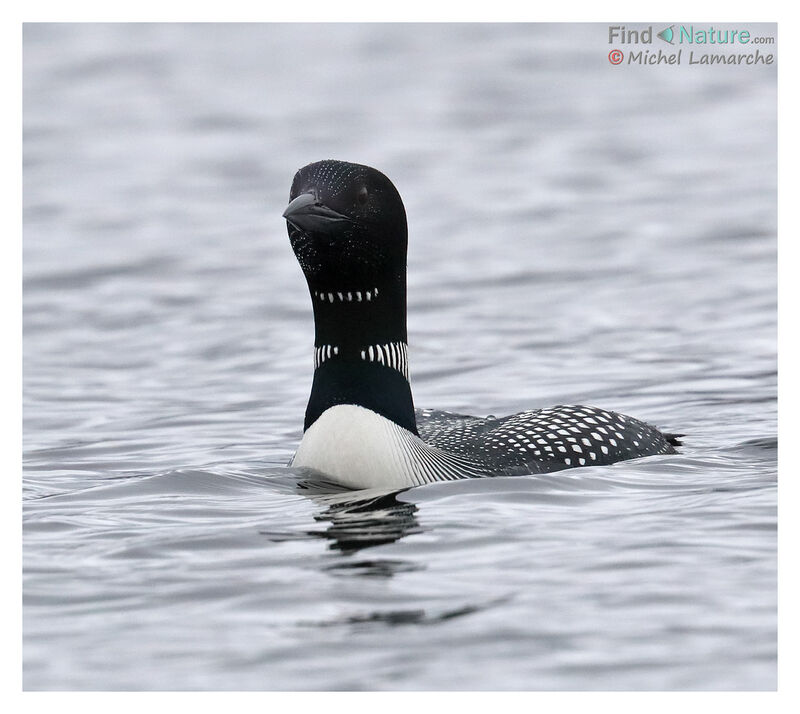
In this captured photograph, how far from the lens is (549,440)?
6590 millimetres

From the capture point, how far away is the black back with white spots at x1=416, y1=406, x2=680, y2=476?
6.49m

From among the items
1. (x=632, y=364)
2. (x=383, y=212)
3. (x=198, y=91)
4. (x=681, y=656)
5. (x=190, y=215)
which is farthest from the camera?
(x=198, y=91)

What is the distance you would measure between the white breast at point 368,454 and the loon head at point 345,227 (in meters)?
0.48

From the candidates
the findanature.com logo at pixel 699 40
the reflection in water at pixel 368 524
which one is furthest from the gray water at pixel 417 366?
the findanature.com logo at pixel 699 40

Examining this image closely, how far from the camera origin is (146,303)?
465 inches

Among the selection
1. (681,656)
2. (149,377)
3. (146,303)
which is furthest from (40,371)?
(681,656)

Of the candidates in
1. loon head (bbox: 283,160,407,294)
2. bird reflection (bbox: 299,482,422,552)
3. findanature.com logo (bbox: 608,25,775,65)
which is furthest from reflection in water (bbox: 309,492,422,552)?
findanature.com logo (bbox: 608,25,775,65)

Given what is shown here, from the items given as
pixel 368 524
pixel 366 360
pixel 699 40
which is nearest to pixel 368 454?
pixel 366 360

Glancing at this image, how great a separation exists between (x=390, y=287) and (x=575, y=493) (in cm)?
105

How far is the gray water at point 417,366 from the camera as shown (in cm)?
459

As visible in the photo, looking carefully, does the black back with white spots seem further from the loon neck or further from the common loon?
the loon neck

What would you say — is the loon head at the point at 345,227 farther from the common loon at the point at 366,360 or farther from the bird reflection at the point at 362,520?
the bird reflection at the point at 362,520

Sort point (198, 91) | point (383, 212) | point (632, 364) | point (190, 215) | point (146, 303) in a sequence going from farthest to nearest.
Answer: point (198, 91), point (190, 215), point (146, 303), point (632, 364), point (383, 212)

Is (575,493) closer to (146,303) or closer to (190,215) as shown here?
(146,303)
